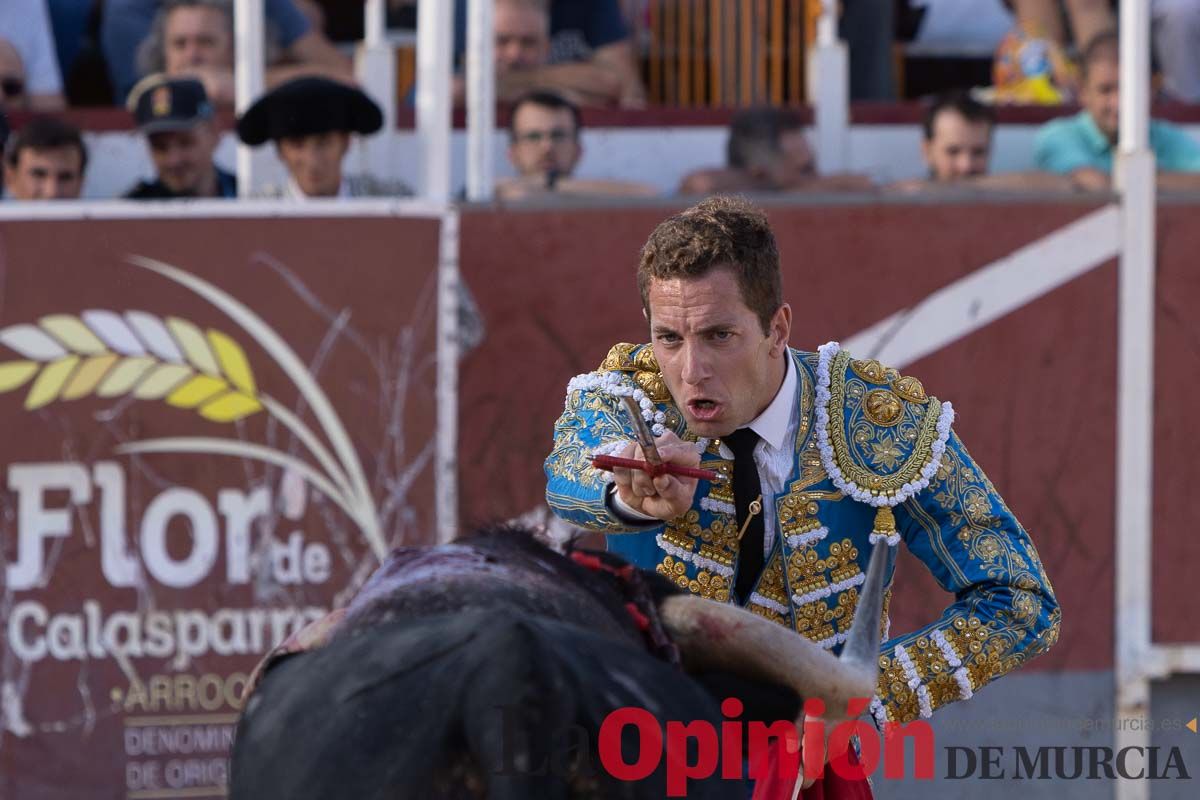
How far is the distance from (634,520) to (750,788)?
379 mm

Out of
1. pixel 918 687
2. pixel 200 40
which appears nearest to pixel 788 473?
pixel 918 687

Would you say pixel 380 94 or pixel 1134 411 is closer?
pixel 1134 411

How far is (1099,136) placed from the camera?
6.60m

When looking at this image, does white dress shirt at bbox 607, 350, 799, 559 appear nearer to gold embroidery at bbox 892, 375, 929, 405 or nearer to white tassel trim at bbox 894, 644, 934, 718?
gold embroidery at bbox 892, 375, 929, 405

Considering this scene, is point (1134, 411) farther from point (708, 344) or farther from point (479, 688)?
point (479, 688)

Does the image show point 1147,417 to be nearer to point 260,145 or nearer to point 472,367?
point 472,367

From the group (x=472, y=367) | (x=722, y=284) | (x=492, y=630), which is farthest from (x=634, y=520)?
(x=472, y=367)

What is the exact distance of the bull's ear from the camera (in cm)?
231

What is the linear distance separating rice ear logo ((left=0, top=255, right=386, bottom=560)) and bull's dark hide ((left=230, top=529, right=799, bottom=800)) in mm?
3728

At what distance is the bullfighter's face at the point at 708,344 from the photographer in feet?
8.87

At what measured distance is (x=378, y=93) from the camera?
21.5 ft

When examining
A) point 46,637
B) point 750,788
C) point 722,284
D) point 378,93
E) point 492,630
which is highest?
point 378,93

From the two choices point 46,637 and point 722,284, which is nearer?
point 722,284

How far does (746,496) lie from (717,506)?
0.15 ft
